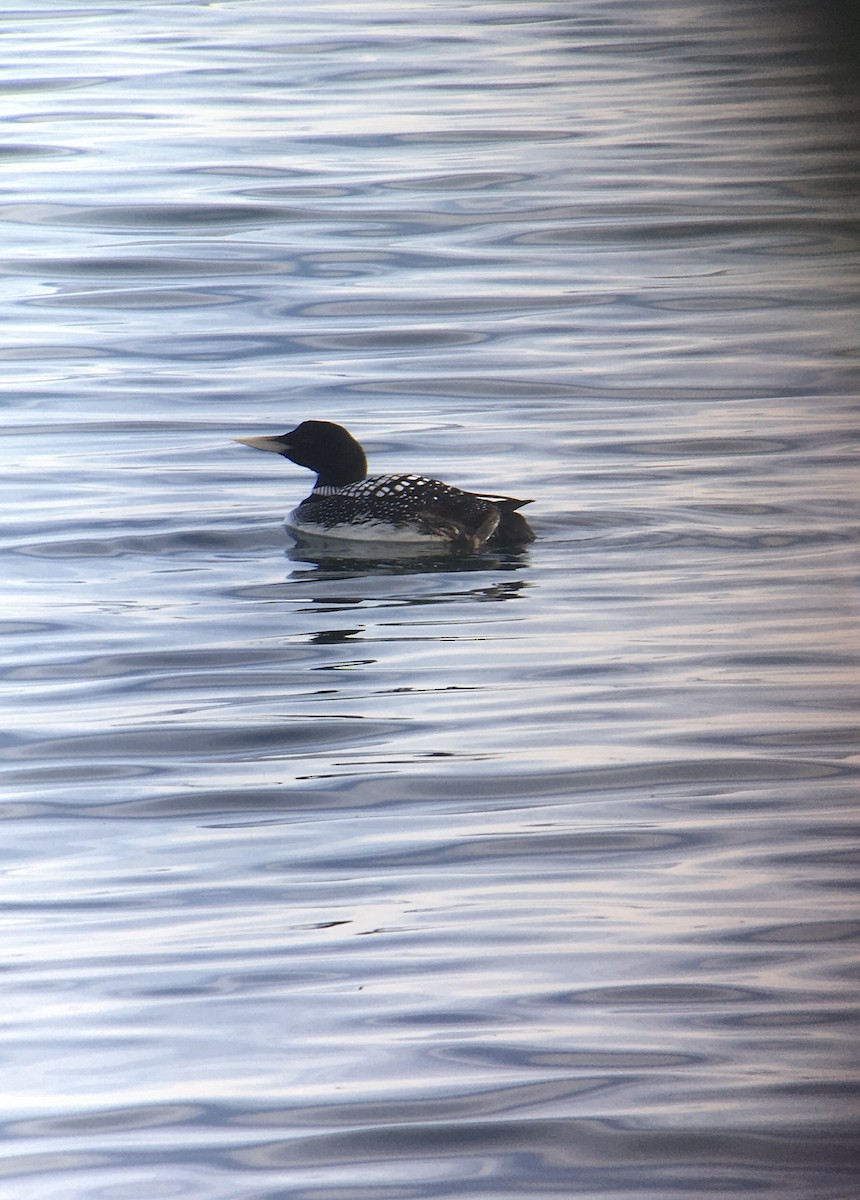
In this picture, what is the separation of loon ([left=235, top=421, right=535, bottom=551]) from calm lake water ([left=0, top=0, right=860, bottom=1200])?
0.15 metres

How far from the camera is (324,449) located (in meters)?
9.65

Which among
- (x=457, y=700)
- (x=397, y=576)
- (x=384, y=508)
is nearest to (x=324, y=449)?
(x=384, y=508)

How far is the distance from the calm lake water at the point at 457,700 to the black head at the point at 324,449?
1.47 feet

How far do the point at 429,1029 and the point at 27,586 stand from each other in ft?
17.1

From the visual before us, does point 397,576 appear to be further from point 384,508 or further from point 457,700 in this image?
point 457,700

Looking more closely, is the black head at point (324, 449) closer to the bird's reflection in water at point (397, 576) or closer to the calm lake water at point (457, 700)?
the calm lake water at point (457, 700)

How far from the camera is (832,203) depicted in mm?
1124

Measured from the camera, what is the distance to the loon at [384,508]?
8.64m

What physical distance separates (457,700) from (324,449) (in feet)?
11.4

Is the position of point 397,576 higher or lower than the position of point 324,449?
lower

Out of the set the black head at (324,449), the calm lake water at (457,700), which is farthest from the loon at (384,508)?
the calm lake water at (457,700)

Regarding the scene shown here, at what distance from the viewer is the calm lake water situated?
9.46 ft

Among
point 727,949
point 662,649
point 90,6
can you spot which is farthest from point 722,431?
point 90,6

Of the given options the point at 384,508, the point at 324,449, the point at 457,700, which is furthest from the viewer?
the point at 324,449
